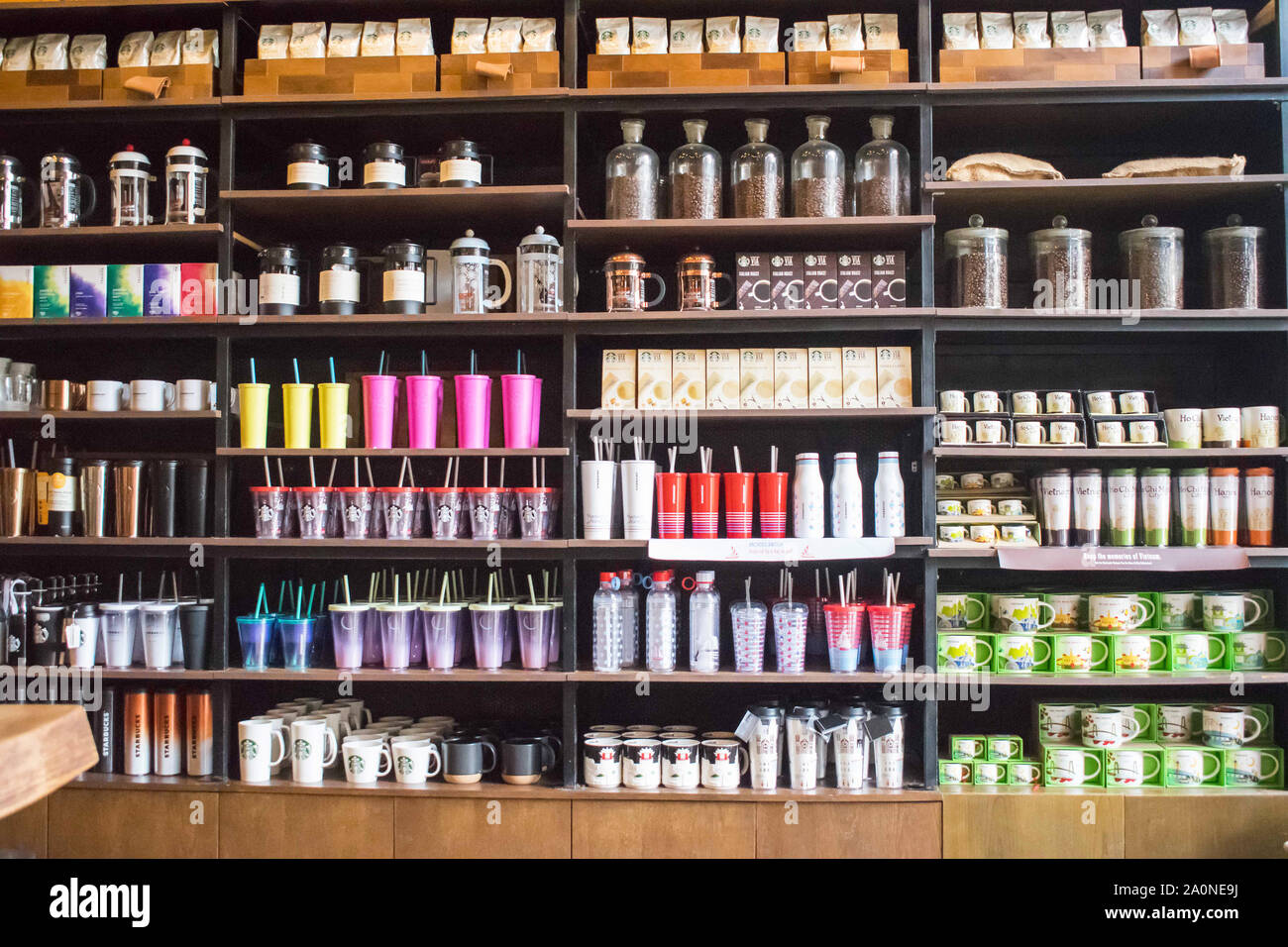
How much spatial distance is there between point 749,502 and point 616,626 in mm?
467

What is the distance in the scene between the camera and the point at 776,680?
255 centimetres

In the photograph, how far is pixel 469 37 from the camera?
2723 mm

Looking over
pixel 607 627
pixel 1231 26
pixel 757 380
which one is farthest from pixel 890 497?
pixel 1231 26

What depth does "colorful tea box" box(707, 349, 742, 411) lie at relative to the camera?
2619 mm

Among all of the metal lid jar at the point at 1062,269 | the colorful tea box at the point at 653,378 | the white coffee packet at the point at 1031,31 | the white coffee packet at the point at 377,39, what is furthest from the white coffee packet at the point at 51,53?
the metal lid jar at the point at 1062,269

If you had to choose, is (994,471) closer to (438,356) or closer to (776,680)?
(776,680)

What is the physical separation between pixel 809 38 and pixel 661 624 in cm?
158

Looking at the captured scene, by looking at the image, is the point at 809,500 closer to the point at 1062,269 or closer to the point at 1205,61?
the point at 1062,269

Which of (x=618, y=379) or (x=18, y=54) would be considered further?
(x=18, y=54)

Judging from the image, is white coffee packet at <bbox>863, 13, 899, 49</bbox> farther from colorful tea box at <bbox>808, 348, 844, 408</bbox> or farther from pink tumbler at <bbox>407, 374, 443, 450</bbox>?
pink tumbler at <bbox>407, 374, 443, 450</bbox>

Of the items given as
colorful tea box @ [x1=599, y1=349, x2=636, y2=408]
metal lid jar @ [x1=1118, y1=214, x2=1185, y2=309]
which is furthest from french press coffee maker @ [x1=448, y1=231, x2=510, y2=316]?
metal lid jar @ [x1=1118, y1=214, x2=1185, y2=309]

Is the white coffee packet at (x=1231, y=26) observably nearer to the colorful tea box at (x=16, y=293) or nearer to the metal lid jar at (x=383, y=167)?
the metal lid jar at (x=383, y=167)

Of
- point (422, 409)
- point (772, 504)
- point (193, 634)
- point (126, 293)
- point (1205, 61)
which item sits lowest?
point (193, 634)

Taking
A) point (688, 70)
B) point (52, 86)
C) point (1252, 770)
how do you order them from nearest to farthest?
point (1252, 770) < point (688, 70) < point (52, 86)
